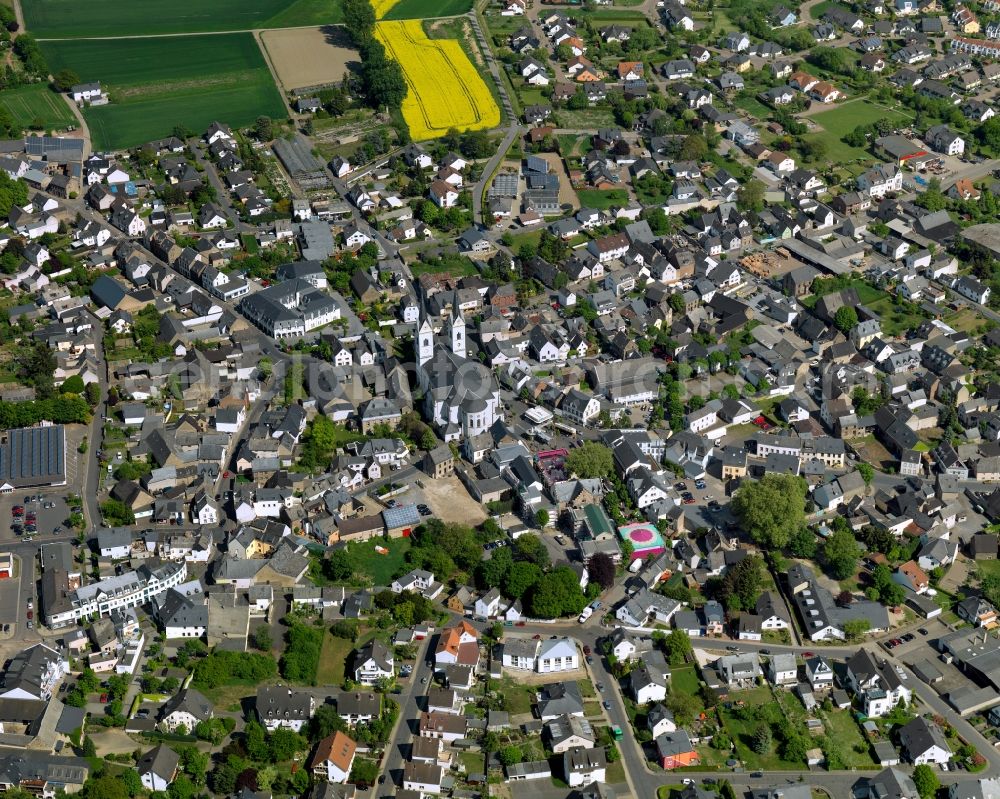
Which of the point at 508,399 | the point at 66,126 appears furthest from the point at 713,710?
the point at 66,126

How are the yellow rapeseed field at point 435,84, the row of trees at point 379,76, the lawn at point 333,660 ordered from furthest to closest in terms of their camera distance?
the row of trees at point 379,76 → the yellow rapeseed field at point 435,84 → the lawn at point 333,660

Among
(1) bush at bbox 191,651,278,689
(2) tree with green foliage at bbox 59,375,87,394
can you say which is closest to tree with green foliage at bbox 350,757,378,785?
(1) bush at bbox 191,651,278,689

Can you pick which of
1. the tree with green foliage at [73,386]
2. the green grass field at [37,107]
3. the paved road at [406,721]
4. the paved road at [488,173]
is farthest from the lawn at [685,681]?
the green grass field at [37,107]

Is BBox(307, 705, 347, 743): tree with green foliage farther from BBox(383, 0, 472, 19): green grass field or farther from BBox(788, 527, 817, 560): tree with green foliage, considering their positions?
BBox(383, 0, 472, 19): green grass field

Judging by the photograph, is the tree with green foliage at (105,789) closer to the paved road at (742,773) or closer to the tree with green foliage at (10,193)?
the paved road at (742,773)

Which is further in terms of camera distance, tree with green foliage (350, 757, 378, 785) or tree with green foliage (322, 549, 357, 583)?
tree with green foliage (322, 549, 357, 583)

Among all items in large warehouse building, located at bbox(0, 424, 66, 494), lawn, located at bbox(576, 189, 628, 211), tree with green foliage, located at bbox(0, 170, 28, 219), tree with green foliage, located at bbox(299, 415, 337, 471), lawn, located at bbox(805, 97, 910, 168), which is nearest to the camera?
large warehouse building, located at bbox(0, 424, 66, 494)

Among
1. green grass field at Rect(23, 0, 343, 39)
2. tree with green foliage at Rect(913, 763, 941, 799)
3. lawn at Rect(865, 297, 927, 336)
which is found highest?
green grass field at Rect(23, 0, 343, 39)
